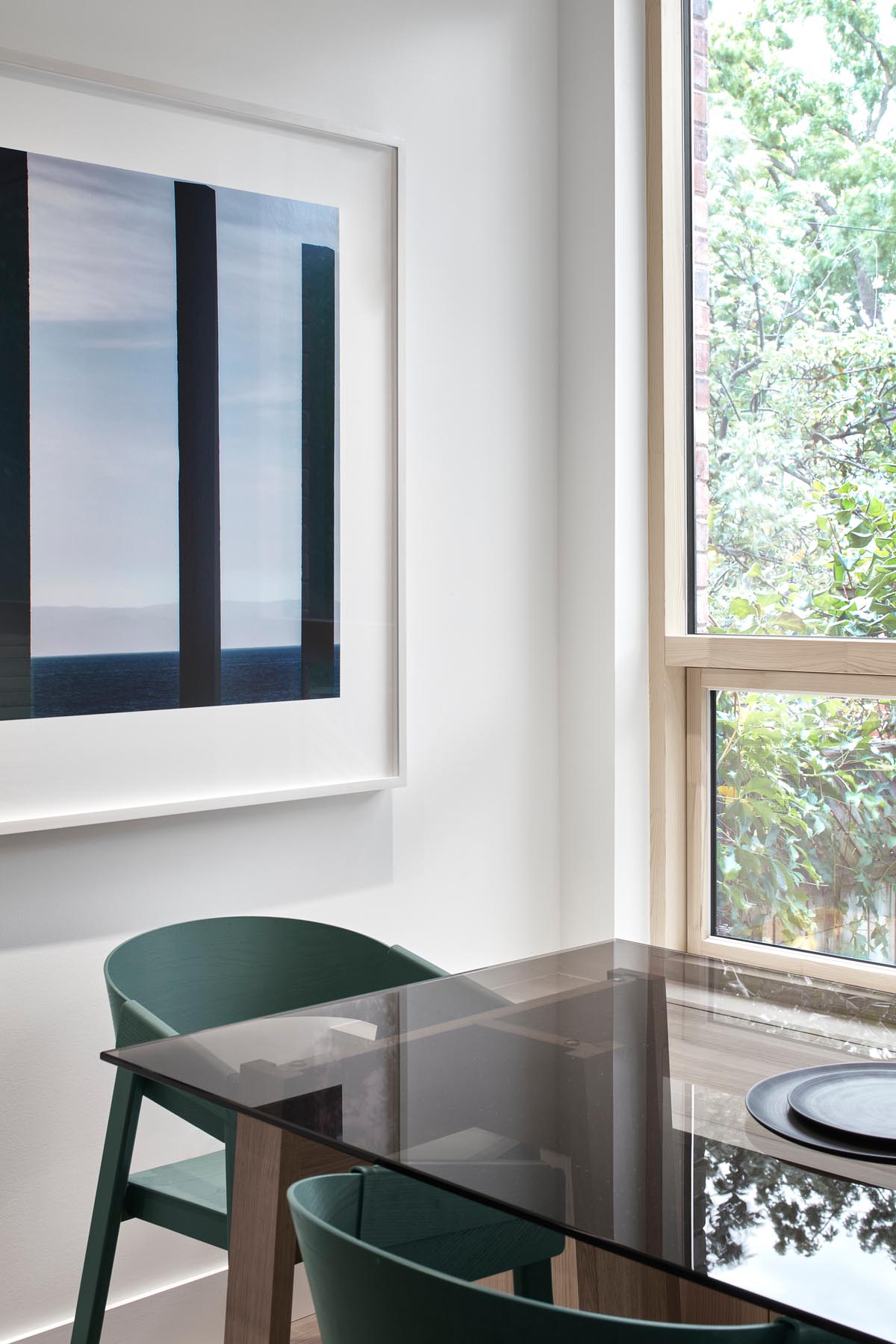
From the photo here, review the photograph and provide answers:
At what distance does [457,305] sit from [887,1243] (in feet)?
6.98

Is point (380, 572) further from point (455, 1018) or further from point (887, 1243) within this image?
point (887, 1243)

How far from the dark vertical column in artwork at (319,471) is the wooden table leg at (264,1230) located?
1.11 metres

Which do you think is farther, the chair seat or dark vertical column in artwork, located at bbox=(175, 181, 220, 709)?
dark vertical column in artwork, located at bbox=(175, 181, 220, 709)

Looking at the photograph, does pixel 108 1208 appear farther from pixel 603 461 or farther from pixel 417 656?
pixel 603 461

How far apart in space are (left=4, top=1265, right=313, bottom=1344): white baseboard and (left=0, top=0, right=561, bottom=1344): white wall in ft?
0.07

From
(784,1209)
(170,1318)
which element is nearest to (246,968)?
(170,1318)

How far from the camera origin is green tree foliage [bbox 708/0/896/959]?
257 cm

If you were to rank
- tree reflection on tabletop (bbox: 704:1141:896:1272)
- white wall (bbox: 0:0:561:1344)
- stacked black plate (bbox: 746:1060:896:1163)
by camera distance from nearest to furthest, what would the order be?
tree reflection on tabletop (bbox: 704:1141:896:1272) < stacked black plate (bbox: 746:1060:896:1163) < white wall (bbox: 0:0:561:1344)

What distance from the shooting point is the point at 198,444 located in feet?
7.55

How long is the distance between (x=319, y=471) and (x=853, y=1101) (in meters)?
1.53

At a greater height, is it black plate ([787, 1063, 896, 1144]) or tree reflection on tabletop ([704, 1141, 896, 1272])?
black plate ([787, 1063, 896, 1144])

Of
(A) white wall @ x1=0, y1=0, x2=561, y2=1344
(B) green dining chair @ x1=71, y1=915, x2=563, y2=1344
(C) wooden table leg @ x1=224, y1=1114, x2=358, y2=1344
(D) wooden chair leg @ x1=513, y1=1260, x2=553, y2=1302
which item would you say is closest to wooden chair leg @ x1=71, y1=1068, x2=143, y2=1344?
(B) green dining chair @ x1=71, y1=915, x2=563, y2=1344

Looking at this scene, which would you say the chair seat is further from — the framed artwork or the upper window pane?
the upper window pane

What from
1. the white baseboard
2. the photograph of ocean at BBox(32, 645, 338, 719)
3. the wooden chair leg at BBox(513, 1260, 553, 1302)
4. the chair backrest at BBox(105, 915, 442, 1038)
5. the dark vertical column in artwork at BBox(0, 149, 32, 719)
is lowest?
the white baseboard
